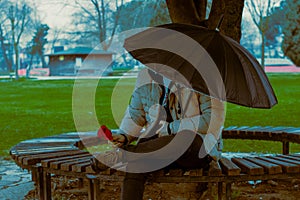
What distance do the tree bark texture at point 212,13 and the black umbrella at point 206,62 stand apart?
1318 millimetres

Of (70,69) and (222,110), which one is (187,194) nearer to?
(222,110)

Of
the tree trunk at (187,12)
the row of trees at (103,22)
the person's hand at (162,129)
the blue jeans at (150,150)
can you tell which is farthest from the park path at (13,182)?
the row of trees at (103,22)

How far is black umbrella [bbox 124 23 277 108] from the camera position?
3.54 metres

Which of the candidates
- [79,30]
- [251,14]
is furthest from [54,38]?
[251,14]

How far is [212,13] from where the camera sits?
5.38 metres

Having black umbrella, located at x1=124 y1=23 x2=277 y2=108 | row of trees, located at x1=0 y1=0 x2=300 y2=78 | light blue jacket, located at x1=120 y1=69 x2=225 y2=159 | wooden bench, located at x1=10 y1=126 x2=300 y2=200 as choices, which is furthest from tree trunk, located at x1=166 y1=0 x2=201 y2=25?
row of trees, located at x1=0 y1=0 x2=300 y2=78

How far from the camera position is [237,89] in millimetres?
3566

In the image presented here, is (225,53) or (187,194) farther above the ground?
(225,53)

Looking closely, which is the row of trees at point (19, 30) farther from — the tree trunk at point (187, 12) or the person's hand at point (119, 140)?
→ the person's hand at point (119, 140)

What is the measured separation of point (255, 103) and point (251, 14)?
169 ft

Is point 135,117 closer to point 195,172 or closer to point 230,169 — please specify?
point 195,172

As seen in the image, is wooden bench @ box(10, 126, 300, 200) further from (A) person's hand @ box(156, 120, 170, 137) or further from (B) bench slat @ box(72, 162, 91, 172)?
(A) person's hand @ box(156, 120, 170, 137)

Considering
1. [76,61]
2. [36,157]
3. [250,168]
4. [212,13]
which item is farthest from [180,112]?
[76,61]

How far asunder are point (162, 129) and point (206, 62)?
24.0 inches
